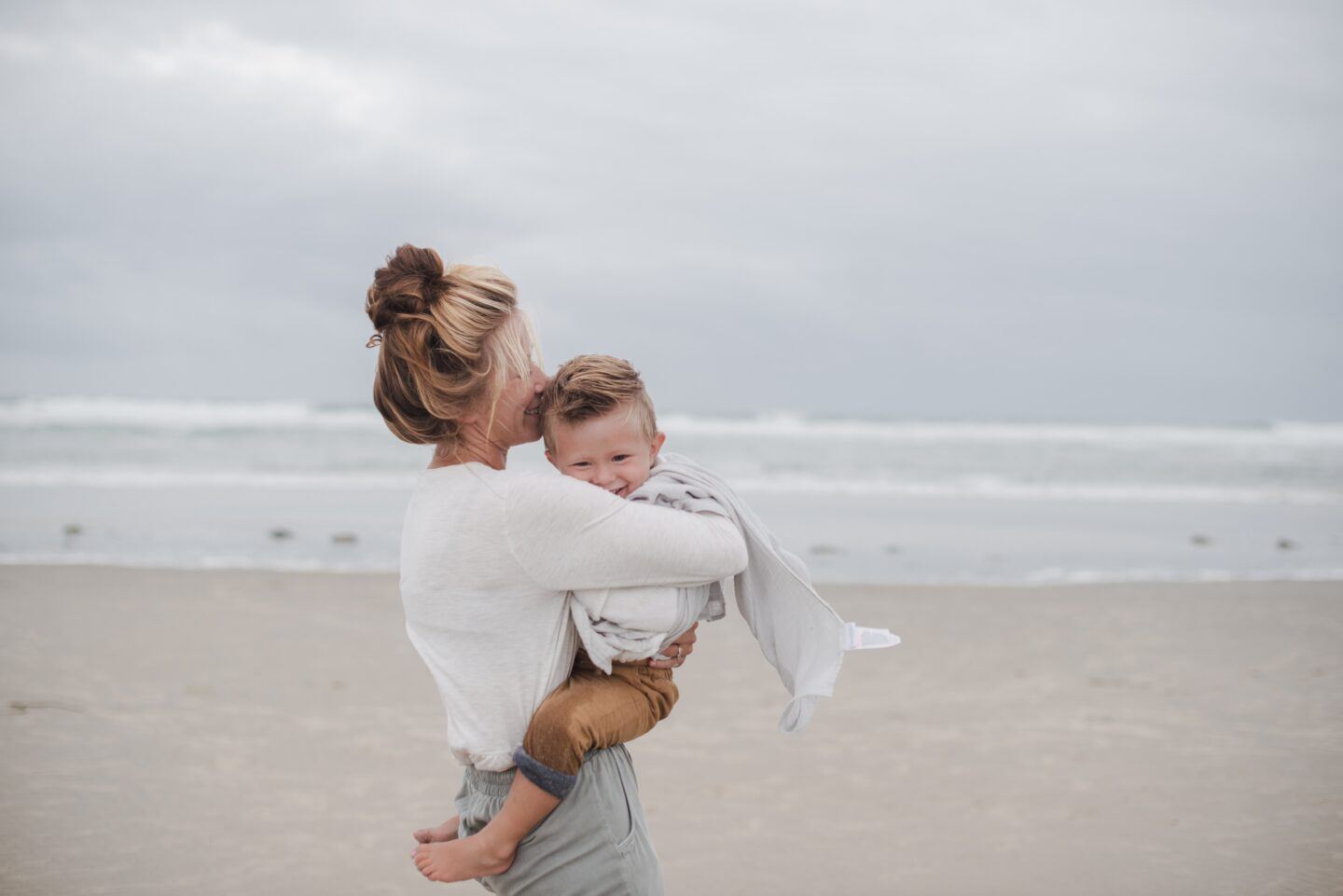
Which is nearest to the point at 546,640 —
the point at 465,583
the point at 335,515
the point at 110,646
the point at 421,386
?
the point at 465,583

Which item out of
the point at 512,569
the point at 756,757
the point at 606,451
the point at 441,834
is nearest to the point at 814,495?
the point at 756,757

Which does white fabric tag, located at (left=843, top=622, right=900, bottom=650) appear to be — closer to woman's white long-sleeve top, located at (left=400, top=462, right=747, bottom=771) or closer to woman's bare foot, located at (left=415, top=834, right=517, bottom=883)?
woman's white long-sleeve top, located at (left=400, top=462, right=747, bottom=771)

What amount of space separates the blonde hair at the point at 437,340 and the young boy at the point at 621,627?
172mm

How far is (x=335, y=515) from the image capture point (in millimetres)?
13969

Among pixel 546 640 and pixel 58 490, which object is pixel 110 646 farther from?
pixel 58 490

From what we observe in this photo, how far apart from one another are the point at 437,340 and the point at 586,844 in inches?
38.4

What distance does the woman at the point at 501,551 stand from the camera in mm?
1808

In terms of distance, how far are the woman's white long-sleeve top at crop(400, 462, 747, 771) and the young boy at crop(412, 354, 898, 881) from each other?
57mm

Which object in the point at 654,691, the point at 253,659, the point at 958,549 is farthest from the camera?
the point at 958,549

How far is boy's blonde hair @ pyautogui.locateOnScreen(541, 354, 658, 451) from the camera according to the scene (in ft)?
6.59

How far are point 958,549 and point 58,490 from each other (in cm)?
1317

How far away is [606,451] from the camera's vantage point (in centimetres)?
207

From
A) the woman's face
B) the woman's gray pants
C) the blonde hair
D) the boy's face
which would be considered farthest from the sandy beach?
the blonde hair

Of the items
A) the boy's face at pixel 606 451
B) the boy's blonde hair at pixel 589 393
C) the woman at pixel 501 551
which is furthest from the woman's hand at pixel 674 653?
the boy's blonde hair at pixel 589 393
